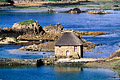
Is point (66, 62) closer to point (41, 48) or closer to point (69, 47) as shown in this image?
point (69, 47)

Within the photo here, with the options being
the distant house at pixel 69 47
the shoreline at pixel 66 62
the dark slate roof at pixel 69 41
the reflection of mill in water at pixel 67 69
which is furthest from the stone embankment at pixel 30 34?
the reflection of mill in water at pixel 67 69

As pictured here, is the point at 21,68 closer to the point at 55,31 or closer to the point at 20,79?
Answer: the point at 20,79

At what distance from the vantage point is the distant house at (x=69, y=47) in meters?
49.9

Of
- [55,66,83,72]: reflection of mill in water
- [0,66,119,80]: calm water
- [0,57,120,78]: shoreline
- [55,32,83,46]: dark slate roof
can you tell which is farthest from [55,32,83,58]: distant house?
[0,66,119,80]: calm water

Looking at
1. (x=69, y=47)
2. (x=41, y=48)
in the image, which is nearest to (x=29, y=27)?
(x=41, y=48)

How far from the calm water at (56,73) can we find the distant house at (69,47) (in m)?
2.65

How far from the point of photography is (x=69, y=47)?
50.0 meters

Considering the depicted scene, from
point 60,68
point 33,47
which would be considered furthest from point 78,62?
point 33,47

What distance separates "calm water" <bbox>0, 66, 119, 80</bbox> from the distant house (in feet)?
8.68

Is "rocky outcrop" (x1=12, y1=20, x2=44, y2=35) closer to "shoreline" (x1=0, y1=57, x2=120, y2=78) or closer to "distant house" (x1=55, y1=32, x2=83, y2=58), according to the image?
"distant house" (x1=55, y1=32, x2=83, y2=58)

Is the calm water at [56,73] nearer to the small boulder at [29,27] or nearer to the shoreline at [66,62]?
the shoreline at [66,62]

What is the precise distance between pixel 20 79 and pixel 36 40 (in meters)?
28.5

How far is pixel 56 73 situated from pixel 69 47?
4.76 m

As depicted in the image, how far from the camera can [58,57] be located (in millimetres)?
50375
